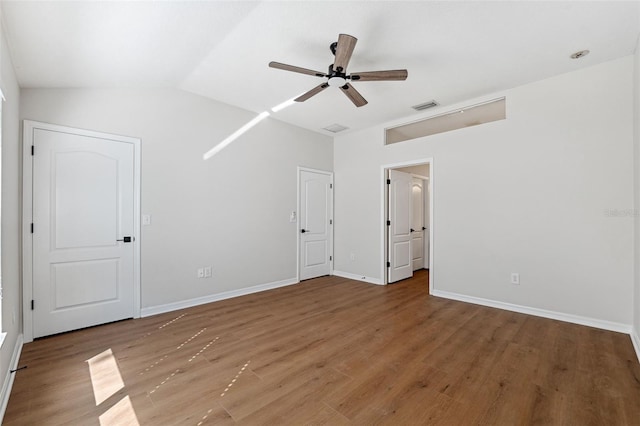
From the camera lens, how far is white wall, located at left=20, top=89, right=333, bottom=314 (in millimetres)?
3225

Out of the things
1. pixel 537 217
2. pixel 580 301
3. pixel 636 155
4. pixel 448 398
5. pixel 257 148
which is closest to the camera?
pixel 448 398

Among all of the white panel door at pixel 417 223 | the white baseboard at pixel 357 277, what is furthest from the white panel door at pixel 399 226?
the white panel door at pixel 417 223

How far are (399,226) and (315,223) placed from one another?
5.26 feet

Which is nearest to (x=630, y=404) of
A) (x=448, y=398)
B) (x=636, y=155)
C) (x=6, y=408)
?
(x=448, y=398)

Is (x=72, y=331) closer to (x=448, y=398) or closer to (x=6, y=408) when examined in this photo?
(x=6, y=408)

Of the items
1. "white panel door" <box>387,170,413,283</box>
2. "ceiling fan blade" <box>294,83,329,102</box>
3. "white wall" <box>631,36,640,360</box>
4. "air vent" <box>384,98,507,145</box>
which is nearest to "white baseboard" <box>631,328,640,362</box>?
"white wall" <box>631,36,640,360</box>

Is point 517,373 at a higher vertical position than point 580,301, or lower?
lower

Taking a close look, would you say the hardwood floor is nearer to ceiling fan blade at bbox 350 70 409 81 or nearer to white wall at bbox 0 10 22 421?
white wall at bbox 0 10 22 421

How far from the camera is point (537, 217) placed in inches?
135

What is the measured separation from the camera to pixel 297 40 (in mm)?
2605

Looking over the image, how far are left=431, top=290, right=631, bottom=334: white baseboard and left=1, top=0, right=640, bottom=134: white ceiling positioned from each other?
2814 millimetres

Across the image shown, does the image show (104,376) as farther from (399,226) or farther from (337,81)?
(399,226)

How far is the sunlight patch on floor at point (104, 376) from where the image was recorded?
196 centimetres

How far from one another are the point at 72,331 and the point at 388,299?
12.6 ft
